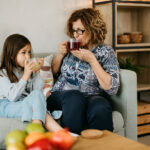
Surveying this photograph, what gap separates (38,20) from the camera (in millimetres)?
3002

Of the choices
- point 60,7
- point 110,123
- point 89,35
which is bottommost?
point 110,123

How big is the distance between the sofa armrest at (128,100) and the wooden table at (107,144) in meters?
0.91

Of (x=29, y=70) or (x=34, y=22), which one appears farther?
(x=34, y=22)

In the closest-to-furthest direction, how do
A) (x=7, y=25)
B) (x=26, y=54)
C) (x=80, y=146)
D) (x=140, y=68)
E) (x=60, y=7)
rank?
(x=80, y=146) → (x=26, y=54) → (x=7, y=25) → (x=60, y=7) → (x=140, y=68)

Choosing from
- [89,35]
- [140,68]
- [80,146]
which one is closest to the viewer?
[80,146]

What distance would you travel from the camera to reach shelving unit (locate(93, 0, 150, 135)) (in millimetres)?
3119

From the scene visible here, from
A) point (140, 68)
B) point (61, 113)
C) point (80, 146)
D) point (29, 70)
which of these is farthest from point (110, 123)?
point (140, 68)

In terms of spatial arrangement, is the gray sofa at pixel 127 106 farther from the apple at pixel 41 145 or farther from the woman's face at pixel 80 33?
the apple at pixel 41 145

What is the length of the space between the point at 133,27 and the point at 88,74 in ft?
4.88

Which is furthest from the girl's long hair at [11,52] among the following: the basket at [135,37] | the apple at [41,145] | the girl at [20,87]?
the basket at [135,37]

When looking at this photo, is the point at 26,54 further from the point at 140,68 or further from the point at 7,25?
the point at 140,68

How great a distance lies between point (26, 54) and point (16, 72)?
16 cm

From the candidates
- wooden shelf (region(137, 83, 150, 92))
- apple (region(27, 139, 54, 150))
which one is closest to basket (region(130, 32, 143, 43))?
wooden shelf (region(137, 83, 150, 92))

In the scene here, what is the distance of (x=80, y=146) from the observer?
140 cm
